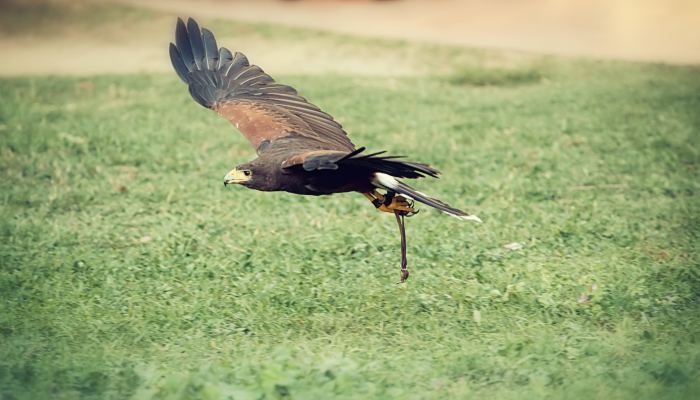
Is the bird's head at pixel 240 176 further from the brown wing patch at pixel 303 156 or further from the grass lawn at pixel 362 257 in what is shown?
the grass lawn at pixel 362 257

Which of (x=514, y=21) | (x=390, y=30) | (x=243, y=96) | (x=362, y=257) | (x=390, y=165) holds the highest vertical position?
(x=514, y=21)

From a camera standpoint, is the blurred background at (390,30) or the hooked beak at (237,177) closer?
the hooked beak at (237,177)

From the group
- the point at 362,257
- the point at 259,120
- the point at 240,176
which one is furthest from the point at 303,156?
the point at 362,257

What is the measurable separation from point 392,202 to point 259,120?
1.12 metres

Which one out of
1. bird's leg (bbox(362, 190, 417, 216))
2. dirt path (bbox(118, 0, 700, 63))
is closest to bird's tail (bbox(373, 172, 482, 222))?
bird's leg (bbox(362, 190, 417, 216))

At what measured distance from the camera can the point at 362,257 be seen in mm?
6309

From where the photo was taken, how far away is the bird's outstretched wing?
19.7 feet

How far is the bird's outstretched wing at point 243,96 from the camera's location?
6012 mm

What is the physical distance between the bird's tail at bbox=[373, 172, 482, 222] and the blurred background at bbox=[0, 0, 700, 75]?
649 centimetres

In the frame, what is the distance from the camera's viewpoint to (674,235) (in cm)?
668

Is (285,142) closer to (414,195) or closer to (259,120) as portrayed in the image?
(259,120)

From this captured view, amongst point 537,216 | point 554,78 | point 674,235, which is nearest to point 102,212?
point 537,216

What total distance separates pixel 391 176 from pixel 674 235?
7.94 ft

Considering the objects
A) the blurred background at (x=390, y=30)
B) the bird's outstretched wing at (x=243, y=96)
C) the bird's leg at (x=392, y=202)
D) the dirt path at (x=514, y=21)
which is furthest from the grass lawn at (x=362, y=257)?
the dirt path at (x=514, y=21)
